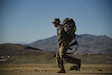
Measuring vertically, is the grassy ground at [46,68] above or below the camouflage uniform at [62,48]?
below

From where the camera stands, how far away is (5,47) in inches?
3935

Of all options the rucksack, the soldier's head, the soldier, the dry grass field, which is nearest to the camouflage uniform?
the soldier

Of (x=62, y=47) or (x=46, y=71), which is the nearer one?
(x=62, y=47)

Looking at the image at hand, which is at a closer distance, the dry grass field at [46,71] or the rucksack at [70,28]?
the rucksack at [70,28]

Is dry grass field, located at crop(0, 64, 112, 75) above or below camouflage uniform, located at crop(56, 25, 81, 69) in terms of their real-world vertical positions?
below

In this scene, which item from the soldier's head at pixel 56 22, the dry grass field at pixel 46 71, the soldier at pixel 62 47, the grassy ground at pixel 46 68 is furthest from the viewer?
the soldier's head at pixel 56 22

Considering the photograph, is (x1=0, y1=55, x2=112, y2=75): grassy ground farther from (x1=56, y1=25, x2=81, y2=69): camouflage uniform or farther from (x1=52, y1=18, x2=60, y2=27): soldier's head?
(x1=52, y1=18, x2=60, y2=27): soldier's head

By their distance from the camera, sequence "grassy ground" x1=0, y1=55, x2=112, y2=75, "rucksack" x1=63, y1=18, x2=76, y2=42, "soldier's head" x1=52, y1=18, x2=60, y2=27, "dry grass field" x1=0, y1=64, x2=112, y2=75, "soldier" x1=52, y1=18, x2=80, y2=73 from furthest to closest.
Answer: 1. "soldier's head" x1=52, y1=18, x2=60, y2=27
2. "grassy ground" x1=0, y1=55, x2=112, y2=75
3. "dry grass field" x1=0, y1=64, x2=112, y2=75
4. "rucksack" x1=63, y1=18, x2=76, y2=42
5. "soldier" x1=52, y1=18, x2=80, y2=73

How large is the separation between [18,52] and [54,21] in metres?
79.5

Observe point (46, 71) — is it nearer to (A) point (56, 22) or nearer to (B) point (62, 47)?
(A) point (56, 22)

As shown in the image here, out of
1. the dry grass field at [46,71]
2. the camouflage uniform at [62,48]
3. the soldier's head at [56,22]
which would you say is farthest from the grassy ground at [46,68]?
the soldier's head at [56,22]

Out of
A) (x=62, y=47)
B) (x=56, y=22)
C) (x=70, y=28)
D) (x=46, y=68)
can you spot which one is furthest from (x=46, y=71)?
(x=46, y=68)

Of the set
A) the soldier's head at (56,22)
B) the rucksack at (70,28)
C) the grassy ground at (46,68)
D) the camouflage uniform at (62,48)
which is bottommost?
the grassy ground at (46,68)

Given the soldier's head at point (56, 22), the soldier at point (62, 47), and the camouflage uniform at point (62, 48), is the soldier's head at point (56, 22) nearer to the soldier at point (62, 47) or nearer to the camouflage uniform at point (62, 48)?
the soldier at point (62, 47)
